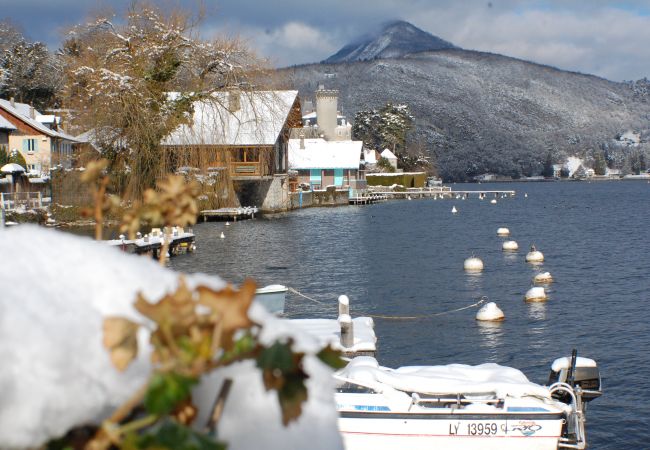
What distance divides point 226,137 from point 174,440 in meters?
49.6

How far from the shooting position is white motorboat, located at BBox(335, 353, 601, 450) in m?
11.0

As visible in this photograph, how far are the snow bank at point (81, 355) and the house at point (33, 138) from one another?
55730 mm

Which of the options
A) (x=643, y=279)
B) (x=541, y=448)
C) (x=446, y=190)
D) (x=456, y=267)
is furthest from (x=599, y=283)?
(x=446, y=190)

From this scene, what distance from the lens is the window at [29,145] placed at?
187ft

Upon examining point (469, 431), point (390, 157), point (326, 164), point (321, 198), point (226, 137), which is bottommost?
point (469, 431)

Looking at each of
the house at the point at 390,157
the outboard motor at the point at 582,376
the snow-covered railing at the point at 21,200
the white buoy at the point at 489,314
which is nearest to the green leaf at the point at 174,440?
the outboard motor at the point at 582,376

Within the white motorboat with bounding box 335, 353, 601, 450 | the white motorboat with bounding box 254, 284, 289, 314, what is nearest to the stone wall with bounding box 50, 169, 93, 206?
the white motorboat with bounding box 254, 284, 289, 314

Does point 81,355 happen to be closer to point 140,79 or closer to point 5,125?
point 140,79

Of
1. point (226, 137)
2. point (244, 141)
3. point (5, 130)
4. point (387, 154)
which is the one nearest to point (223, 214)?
point (226, 137)

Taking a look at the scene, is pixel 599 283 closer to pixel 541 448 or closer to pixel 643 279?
pixel 643 279

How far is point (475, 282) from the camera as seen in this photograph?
94.2 feet

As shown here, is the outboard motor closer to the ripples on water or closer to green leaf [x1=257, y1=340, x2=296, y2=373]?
the ripples on water

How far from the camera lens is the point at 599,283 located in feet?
93.5

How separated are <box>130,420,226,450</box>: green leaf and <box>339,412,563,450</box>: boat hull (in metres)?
10.3
